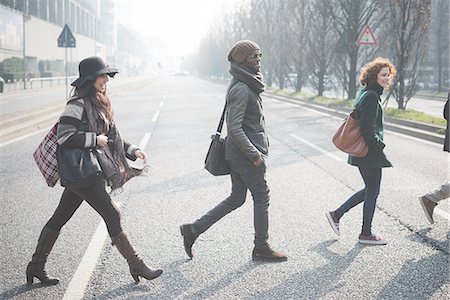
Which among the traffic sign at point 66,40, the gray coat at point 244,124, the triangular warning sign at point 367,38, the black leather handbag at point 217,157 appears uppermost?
the triangular warning sign at point 367,38

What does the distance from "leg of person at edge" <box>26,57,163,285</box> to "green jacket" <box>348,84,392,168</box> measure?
84.0 inches

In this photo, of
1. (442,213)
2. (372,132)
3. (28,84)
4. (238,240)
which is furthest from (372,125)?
(28,84)

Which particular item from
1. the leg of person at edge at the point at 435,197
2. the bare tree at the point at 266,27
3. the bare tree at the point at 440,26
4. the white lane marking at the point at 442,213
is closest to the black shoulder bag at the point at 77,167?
the leg of person at edge at the point at 435,197

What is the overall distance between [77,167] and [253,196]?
145 cm

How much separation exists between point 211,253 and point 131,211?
1.62 meters

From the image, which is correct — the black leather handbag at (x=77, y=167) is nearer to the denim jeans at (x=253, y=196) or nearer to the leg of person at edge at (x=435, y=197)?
the denim jeans at (x=253, y=196)

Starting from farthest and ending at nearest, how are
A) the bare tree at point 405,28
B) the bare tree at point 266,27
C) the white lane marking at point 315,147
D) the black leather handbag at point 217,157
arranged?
the bare tree at point 266,27 → the bare tree at point 405,28 → the white lane marking at point 315,147 → the black leather handbag at point 217,157

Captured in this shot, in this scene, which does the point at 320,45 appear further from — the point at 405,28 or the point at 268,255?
the point at 268,255

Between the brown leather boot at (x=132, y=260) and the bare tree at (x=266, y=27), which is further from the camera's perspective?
the bare tree at (x=266, y=27)

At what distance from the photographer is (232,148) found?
400 centimetres

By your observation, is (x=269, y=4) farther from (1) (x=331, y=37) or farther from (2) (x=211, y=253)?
(2) (x=211, y=253)

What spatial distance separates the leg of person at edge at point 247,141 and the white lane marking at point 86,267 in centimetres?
77

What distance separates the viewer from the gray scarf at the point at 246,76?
387 centimetres

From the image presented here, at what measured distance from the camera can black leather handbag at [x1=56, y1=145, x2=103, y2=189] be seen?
340 cm
